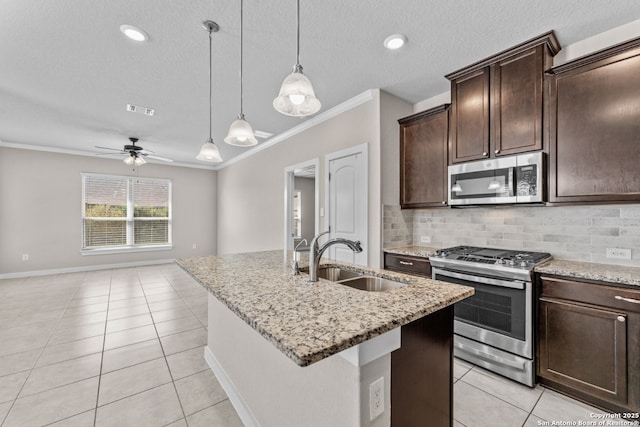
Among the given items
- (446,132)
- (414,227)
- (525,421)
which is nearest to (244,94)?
(446,132)

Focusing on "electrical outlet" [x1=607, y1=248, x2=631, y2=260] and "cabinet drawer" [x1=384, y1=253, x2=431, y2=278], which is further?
"cabinet drawer" [x1=384, y1=253, x2=431, y2=278]

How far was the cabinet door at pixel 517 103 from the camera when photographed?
87.1 inches

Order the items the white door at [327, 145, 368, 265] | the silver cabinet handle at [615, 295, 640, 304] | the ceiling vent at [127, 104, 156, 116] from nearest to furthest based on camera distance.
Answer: the silver cabinet handle at [615, 295, 640, 304] < the white door at [327, 145, 368, 265] < the ceiling vent at [127, 104, 156, 116]

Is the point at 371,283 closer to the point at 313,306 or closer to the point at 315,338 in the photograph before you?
the point at 313,306

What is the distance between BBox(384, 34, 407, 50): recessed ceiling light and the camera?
2168 mm

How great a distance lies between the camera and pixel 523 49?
225 cm

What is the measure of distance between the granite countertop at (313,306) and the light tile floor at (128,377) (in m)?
1.03

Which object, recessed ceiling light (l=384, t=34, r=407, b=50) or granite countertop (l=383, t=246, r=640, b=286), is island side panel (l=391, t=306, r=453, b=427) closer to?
granite countertop (l=383, t=246, r=640, b=286)

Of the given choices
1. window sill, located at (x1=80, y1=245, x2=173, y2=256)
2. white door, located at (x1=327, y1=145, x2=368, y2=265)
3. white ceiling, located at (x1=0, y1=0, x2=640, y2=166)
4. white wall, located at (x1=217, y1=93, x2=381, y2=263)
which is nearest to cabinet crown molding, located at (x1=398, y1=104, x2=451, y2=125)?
white ceiling, located at (x1=0, y1=0, x2=640, y2=166)

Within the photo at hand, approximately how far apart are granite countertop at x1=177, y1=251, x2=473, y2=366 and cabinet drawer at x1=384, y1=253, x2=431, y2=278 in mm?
1207

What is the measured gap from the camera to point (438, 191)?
9.63 feet

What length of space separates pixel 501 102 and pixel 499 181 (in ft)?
2.31

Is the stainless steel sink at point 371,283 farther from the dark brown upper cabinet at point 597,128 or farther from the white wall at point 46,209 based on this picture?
the white wall at point 46,209

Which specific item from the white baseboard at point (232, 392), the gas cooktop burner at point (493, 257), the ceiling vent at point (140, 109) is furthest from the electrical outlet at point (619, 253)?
the ceiling vent at point (140, 109)
